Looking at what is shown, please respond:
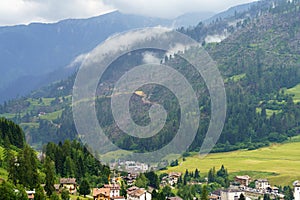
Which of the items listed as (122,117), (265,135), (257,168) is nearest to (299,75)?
(265,135)

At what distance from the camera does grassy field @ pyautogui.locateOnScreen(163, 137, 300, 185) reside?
102m

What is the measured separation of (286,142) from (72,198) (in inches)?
3611

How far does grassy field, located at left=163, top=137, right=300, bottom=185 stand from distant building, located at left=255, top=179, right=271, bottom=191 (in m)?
4.20

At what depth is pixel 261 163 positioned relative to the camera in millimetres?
114312

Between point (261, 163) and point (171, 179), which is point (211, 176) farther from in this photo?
point (261, 163)

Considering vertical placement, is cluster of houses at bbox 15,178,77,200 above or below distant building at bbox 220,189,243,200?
above

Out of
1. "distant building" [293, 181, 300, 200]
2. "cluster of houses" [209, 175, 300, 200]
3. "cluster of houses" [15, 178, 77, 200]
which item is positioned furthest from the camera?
"cluster of houses" [209, 175, 300, 200]

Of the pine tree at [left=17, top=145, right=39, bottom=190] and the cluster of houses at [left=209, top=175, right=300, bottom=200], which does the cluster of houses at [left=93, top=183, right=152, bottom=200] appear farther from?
the cluster of houses at [left=209, top=175, right=300, bottom=200]

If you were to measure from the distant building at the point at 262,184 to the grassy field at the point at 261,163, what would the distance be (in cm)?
420

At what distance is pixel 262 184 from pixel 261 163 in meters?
22.1

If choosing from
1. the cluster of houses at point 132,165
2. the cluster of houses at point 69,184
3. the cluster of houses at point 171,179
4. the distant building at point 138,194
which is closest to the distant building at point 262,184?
the cluster of houses at point 171,179

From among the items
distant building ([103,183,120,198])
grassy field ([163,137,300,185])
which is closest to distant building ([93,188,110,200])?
distant building ([103,183,120,198])

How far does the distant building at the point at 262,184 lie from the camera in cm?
9103

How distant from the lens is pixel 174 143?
2398 inches
